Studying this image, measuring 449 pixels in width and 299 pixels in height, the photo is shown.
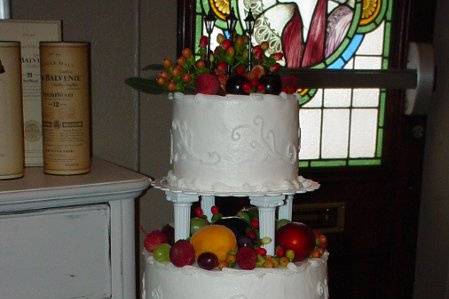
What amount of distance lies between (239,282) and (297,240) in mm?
149

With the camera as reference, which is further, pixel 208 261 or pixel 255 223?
pixel 255 223

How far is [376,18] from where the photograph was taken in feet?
6.21

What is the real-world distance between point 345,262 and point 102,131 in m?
0.93

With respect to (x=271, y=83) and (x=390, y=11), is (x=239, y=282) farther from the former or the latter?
(x=390, y=11)

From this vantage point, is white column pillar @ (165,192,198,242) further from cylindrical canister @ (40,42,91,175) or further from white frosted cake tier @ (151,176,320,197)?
cylindrical canister @ (40,42,91,175)

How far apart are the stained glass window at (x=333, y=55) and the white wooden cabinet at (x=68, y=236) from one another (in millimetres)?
778

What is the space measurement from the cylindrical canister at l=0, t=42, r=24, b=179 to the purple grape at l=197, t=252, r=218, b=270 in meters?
0.37

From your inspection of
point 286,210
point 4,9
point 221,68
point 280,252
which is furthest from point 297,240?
point 4,9

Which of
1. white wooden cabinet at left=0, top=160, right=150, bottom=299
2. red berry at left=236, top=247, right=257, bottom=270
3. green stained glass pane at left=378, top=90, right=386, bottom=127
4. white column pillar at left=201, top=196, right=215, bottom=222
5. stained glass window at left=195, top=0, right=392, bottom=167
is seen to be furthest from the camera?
green stained glass pane at left=378, top=90, right=386, bottom=127

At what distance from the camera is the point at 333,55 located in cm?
187

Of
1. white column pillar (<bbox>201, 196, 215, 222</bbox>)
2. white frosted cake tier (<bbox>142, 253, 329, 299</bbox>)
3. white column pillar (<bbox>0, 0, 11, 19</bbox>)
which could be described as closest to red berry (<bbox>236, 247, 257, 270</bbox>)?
white frosted cake tier (<bbox>142, 253, 329, 299</bbox>)

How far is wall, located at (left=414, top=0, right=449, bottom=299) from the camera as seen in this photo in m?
1.95

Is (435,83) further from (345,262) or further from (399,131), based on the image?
(345,262)

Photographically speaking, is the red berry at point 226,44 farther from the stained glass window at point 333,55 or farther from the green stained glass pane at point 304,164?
the green stained glass pane at point 304,164
